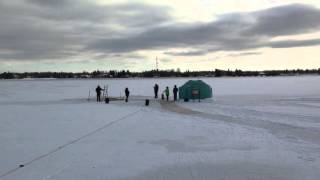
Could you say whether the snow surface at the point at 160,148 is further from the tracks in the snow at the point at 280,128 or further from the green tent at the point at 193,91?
the green tent at the point at 193,91

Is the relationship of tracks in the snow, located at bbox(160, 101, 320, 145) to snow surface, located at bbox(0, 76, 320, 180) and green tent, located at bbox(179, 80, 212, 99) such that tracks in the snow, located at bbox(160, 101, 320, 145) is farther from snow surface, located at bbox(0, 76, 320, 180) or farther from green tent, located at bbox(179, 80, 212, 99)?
green tent, located at bbox(179, 80, 212, 99)

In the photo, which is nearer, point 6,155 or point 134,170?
point 134,170

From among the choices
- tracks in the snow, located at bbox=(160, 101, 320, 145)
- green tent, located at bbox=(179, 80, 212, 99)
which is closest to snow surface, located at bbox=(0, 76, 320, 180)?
tracks in the snow, located at bbox=(160, 101, 320, 145)

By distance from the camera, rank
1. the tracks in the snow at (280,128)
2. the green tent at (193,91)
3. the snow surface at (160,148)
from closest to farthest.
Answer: the snow surface at (160,148), the tracks in the snow at (280,128), the green tent at (193,91)

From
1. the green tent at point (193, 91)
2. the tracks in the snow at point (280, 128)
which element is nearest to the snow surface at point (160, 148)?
the tracks in the snow at point (280, 128)

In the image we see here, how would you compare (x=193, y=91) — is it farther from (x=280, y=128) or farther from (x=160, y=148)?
(x=160, y=148)

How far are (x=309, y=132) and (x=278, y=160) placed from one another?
537cm

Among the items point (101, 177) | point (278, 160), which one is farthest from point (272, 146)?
point (101, 177)

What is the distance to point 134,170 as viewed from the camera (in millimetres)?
9766

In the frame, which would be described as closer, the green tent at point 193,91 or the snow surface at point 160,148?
the snow surface at point 160,148

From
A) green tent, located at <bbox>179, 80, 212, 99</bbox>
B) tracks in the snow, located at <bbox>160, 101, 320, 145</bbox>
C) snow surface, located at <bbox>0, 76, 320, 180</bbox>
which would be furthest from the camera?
green tent, located at <bbox>179, 80, 212, 99</bbox>

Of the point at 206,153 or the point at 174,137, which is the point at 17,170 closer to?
the point at 206,153

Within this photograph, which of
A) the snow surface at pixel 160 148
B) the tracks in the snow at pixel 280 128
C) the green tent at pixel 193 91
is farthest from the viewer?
the green tent at pixel 193 91

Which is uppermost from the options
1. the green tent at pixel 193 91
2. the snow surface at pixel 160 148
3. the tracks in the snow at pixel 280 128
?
the green tent at pixel 193 91
